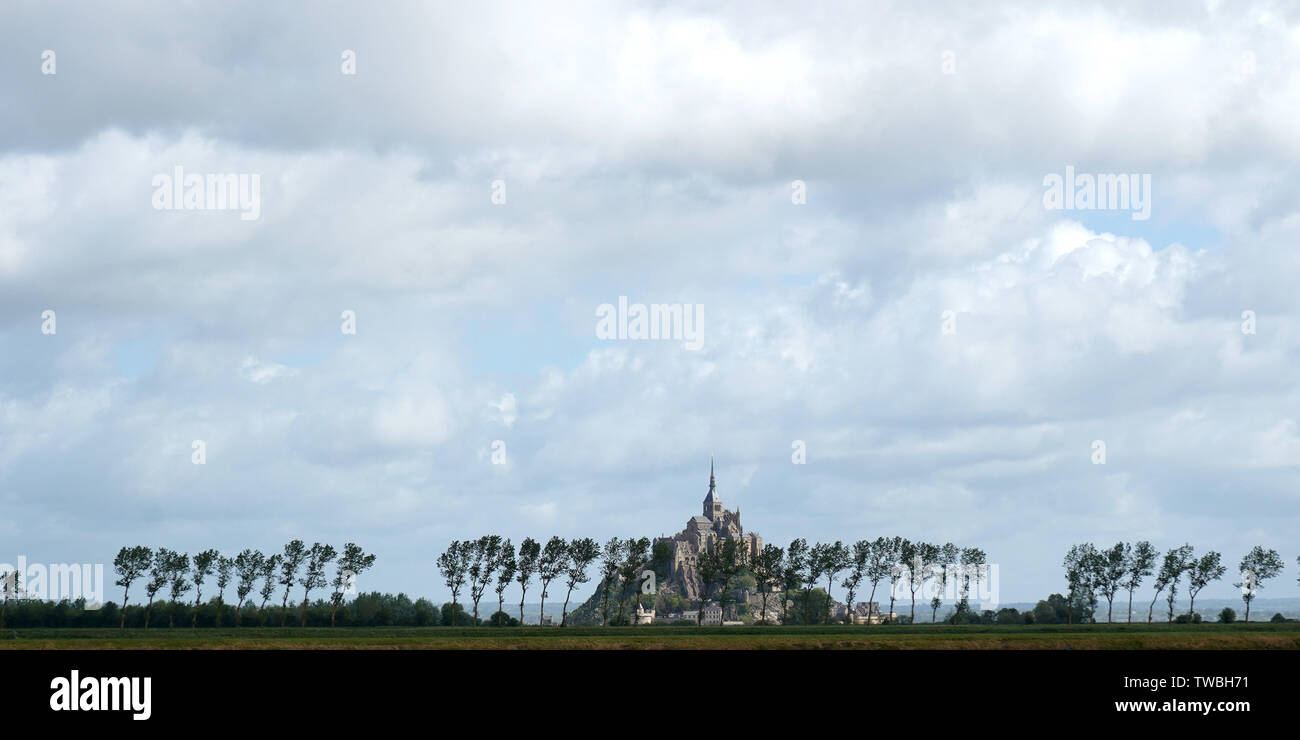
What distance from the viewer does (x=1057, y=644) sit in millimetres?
111812
